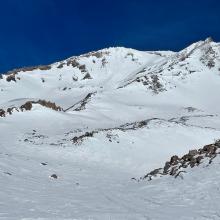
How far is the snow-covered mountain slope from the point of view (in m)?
17.2

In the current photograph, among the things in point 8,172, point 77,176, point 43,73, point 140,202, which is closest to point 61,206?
point 140,202

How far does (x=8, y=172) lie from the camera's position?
2319 centimetres

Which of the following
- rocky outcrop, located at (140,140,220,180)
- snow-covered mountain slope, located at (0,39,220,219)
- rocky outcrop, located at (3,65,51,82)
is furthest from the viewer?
rocky outcrop, located at (3,65,51,82)

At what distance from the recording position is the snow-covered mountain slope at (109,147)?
17219mm

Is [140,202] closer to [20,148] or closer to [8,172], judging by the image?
[8,172]

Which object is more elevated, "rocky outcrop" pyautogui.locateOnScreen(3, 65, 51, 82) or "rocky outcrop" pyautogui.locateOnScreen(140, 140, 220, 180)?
"rocky outcrop" pyautogui.locateOnScreen(3, 65, 51, 82)

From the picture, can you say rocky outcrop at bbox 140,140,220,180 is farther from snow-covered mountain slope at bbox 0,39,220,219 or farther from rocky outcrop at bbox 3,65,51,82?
rocky outcrop at bbox 3,65,51,82

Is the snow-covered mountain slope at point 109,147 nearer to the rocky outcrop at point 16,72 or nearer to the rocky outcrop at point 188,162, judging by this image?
the rocky outcrop at point 188,162

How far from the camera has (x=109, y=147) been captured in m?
36.8

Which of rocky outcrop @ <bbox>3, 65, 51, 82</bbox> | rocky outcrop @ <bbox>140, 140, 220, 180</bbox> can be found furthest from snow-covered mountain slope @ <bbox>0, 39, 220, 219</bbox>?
rocky outcrop @ <bbox>3, 65, 51, 82</bbox>

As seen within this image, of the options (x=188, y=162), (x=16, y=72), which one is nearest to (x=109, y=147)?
(x=188, y=162)

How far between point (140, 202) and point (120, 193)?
265 centimetres

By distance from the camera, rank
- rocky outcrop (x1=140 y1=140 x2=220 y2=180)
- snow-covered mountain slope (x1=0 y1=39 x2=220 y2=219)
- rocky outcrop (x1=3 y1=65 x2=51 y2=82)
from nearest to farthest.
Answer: snow-covered mountain slope (x1=0 y1=39 x2=220 y2=219), rocky outcrop (x1=140 y1=140 x2=220 y2=180), rocky outcrop (x1=3 y1=65 x2=51 y2=82)

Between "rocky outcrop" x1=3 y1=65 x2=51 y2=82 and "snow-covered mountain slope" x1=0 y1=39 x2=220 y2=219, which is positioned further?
"rocky outcrop" x1=3 y1=65 x2=51 y2=82
